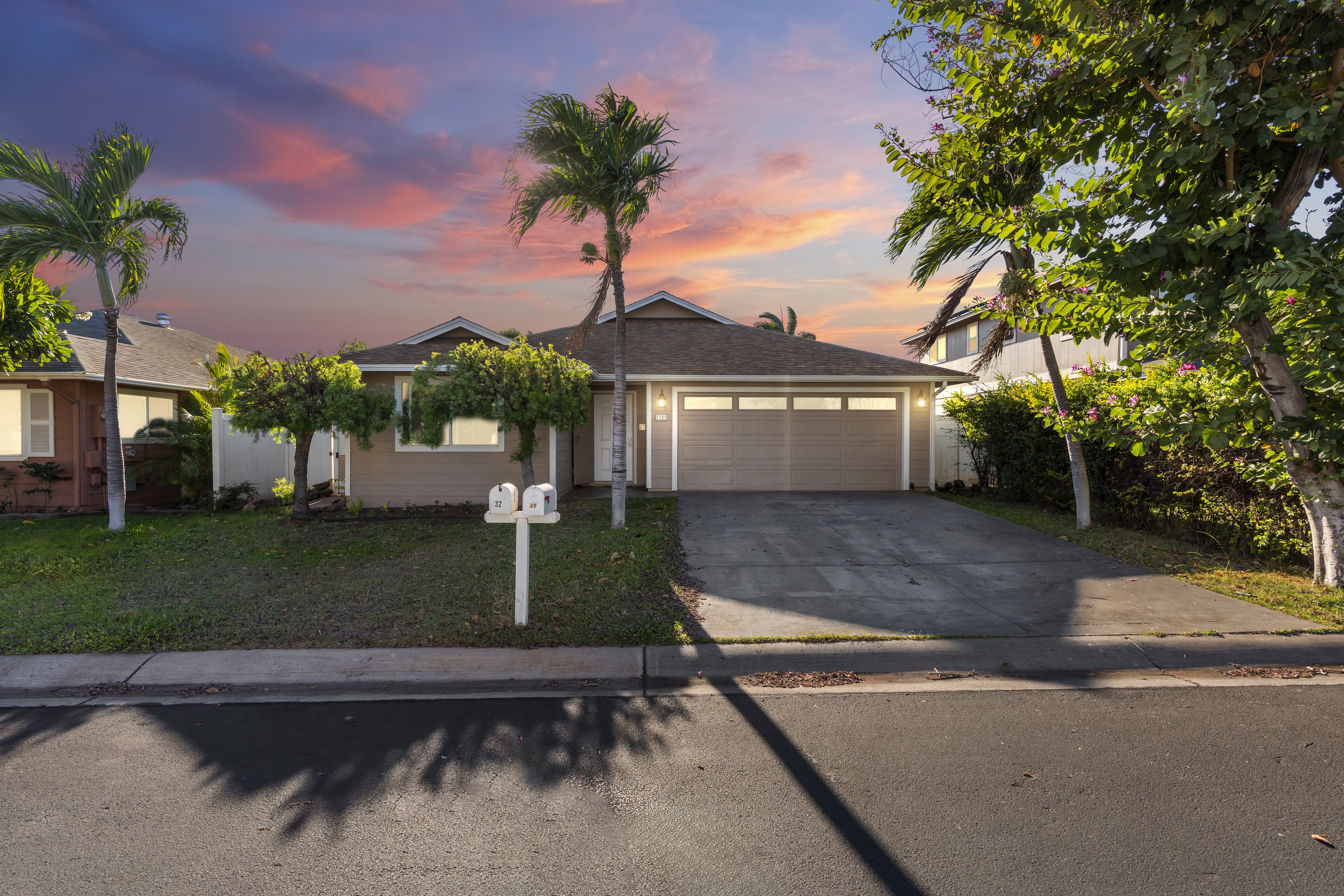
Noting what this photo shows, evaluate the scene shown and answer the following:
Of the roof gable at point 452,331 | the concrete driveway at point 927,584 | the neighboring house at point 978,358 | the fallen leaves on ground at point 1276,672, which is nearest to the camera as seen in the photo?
the fallen leaves on ground at point 1276,672

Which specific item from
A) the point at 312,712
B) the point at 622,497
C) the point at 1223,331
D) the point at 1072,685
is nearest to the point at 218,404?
the point at 622,497

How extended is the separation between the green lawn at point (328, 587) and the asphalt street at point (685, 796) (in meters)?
1.15

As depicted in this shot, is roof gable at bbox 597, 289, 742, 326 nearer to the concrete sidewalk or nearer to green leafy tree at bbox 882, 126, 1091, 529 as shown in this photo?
green leafy tree at bbox 882, 126, 1091, 529

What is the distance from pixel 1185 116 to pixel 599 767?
Answer: 5984mm

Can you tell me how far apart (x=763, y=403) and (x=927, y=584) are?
8005mm

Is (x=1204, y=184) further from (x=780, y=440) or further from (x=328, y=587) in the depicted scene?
(x=780, y=440)

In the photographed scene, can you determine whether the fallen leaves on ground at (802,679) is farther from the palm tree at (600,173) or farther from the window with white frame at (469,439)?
the window with white frame at (469,439)

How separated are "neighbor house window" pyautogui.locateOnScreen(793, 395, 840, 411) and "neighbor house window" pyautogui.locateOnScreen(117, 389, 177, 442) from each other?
1313 centimetres

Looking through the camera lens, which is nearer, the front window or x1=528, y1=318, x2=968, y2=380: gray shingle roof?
the front window

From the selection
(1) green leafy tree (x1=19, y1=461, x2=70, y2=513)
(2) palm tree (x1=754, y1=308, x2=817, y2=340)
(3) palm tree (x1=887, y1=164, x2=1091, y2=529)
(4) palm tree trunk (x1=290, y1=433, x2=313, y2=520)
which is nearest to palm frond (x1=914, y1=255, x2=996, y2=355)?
(3) palm tree (x1=887, y1=164, x2=1091, y2=529)

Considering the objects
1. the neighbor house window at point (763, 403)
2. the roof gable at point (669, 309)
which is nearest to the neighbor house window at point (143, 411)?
the roof gable at point (669, 309)

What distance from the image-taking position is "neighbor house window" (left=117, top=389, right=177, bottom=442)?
13094 millimetres

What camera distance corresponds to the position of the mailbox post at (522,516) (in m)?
5.31

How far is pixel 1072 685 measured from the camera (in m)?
4.45
